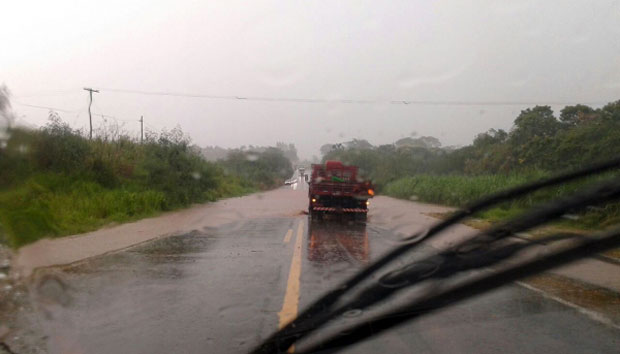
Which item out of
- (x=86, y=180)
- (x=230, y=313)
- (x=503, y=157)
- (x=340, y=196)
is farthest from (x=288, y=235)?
(x=503, y=157)

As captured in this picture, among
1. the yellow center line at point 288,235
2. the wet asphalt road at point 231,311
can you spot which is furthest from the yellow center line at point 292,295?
the yellow center line at point 288,235

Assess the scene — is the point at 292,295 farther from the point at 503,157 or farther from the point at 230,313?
the point at 503,157

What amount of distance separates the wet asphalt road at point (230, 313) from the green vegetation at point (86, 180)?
4157 millimetres

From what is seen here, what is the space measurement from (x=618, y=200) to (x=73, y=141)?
21.4 meters

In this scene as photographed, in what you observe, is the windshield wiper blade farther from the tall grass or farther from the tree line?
the tall grass

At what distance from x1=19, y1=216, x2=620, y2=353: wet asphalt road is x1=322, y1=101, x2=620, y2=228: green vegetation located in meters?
1.39

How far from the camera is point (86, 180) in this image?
2088cm

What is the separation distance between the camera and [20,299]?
6699mm

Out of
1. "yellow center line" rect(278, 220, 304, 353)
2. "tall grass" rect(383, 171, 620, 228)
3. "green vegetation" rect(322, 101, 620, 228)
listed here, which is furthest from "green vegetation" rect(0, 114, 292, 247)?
"tall grass" rect(383, 171, 620, 228)

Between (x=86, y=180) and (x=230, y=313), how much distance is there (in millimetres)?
16845

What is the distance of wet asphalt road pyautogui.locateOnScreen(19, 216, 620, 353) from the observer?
191 inches

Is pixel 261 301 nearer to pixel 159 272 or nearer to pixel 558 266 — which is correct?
pixel 159 272

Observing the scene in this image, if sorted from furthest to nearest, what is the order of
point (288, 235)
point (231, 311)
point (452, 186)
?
point (452, 186), point (288, 235), point (231, 311)

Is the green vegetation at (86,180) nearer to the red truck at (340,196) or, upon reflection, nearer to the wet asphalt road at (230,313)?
the wet asphalt road at (230,313)
